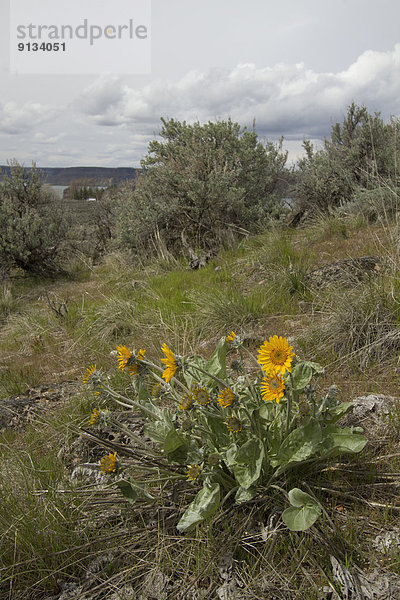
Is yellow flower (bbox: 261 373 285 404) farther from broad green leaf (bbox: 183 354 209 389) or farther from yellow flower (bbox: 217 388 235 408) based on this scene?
broad green leaf (bbox: 183 354 209 389)

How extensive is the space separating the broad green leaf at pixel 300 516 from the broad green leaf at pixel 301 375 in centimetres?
40

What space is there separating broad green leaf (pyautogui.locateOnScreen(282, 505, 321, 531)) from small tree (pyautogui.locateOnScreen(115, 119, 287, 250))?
5134 millimetres

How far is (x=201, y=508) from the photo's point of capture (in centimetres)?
140

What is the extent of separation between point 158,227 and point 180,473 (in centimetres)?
564

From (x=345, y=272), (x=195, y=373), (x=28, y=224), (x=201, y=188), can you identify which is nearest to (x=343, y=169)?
(x=201, y=188)

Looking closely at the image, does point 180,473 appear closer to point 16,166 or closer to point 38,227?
point 38,227

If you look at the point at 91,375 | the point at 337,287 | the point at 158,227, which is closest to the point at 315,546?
the point at 91,375

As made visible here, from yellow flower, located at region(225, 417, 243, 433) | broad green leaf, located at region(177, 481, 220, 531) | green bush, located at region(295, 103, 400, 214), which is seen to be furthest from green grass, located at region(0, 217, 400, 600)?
green bush, located at region(295, 103, 400, 214)

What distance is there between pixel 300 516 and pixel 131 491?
601 millimetres

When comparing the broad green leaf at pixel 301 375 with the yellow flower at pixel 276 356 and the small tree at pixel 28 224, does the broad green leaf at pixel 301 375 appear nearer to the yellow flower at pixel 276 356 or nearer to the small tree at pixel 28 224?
the yellow flower at pixel 276 356

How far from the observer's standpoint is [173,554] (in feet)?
4.79

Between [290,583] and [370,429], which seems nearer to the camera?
[290,583]

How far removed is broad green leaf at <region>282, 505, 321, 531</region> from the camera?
129 centimetres

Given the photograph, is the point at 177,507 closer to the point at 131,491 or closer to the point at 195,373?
the point at 131,491
